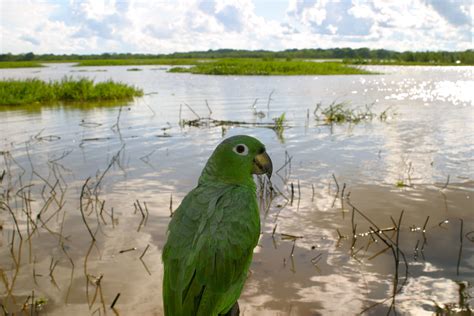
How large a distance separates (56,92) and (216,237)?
2772cm

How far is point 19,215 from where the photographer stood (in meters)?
8.54

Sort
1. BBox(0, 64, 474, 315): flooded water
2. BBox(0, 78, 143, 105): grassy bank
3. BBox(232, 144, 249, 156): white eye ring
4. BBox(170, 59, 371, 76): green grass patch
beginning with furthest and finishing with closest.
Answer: BBox(170, 59, 371, 76): green grass patch
BBox(0, 78, 143, 105): grassy bank
BBox(0, 64, 474, 315): flooded water
BBox(232, 144, 249, 156): white eye ring

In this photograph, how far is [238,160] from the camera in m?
3.86

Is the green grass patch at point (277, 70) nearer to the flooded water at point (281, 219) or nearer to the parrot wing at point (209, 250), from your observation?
the flooded water at point (281, 219)

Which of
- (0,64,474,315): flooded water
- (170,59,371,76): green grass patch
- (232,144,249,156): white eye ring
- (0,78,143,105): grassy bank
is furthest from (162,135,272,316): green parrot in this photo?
(170,59,371,76): green grass patch

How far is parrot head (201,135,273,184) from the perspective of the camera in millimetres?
3836

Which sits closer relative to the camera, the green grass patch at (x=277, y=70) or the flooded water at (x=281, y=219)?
the flooded water at (x=281, y=219)

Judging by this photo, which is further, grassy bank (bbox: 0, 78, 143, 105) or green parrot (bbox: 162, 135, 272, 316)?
grassy bank (bbox: 0, 78, 143, 105)

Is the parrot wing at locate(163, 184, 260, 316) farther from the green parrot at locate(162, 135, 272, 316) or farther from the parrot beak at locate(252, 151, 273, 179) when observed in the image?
the parrot beak at locate(252, 151, 273, 179)

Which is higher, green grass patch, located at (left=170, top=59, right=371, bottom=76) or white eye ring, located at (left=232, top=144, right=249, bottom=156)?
green grass patch, located at (left=170, top=59, right=371, bottom=76)

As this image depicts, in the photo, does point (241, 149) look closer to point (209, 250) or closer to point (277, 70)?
point (209, 250)

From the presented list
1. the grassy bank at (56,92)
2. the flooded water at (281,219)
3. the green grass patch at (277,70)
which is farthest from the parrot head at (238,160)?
the green grass patch at (277,70)

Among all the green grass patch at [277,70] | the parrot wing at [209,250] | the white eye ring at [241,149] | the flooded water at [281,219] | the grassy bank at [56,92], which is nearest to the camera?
the parrot wing at [209,250]

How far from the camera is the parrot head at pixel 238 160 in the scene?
12.6 feet
